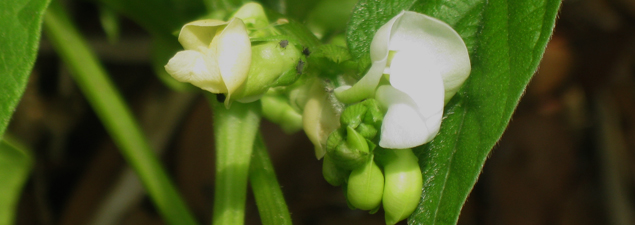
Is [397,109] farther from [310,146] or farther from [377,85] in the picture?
[310,146]

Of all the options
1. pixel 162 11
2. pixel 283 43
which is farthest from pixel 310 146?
pixel 283 43

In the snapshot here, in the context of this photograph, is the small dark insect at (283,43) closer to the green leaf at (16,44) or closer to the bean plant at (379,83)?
the bean plant at (379,83)

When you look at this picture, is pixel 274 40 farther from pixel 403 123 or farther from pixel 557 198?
pixel 557 198

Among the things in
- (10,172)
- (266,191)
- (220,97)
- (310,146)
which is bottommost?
(310,146)

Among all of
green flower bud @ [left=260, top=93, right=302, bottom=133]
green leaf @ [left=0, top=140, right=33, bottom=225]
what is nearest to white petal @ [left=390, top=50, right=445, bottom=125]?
green flower bud @ [left=260, top=93, right=302, bottom=133]

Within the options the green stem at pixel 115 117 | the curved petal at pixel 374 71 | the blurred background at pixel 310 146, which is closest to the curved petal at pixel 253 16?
the curved petal at pixel 374 71

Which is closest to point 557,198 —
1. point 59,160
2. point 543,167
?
point 543,167

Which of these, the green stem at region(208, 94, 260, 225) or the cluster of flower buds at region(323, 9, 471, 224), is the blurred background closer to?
the green stem at region(208, 94, 260, 225)

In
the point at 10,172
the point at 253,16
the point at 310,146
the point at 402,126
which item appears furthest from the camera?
the point at 310,146
